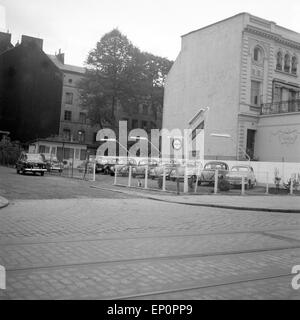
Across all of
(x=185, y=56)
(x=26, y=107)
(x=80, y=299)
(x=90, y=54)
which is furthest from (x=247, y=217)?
(x=26, y=107)

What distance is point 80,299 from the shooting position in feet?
14.7

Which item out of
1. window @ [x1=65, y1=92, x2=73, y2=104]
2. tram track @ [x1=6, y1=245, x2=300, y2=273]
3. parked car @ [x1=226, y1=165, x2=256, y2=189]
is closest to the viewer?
tram track @ [x1=6, y1=245, x2=300, y2=273]

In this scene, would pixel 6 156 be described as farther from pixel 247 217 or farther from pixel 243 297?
pixel 243 297

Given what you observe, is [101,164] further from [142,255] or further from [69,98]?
[142,255]

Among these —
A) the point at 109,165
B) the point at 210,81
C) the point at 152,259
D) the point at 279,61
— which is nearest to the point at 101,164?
the point at 109,165

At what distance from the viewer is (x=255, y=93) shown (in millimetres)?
39031

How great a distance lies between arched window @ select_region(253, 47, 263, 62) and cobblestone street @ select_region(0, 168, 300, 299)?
28824 mm

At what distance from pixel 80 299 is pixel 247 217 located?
9283mm

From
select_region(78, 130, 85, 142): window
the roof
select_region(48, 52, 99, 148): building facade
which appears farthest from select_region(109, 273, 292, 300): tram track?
the roof

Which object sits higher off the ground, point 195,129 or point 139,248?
Answer: point 195,129

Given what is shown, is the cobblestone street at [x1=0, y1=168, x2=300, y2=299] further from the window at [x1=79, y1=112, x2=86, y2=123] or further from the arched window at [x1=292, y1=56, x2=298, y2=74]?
the window at [x1=79, y1=112, x2=86, y2=123]

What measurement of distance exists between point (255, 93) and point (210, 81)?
15.0 feet

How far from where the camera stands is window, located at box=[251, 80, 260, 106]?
38781 mm

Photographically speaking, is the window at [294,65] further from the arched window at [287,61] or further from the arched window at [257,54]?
the arched window at [257,54]
